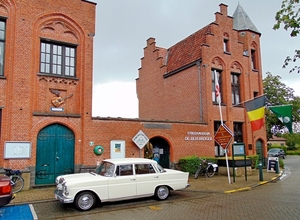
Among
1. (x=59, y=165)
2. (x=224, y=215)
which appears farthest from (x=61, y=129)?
(x=224, y=215)

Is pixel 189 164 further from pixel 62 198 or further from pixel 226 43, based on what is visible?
pixel 226 43

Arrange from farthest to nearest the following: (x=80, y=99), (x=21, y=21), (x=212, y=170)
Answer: (x=212, y=170)
(x=80, y=99)
(x=21, y=21)

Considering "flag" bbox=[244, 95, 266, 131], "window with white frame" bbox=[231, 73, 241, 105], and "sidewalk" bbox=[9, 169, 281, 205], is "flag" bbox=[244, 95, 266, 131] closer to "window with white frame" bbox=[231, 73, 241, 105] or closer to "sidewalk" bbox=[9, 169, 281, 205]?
"sidewalk" bbox=[9, 169, 281, 205]

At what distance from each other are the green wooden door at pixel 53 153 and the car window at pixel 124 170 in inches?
209

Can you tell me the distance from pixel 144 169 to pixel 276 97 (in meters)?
30.5

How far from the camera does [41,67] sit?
45.5 feet

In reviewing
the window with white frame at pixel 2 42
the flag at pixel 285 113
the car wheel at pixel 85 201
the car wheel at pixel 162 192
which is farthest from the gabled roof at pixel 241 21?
the car wheel at pixel 85 201

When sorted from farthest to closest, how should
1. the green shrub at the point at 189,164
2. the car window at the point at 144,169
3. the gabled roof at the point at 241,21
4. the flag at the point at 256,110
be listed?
1. the gabled roof at the point at 241,21
2. the green shrub at the point at 189,164
3. the flag at the point at 256,110
4. the car window at the point at 144,169

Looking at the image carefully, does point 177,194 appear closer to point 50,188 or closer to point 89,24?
point 50,188

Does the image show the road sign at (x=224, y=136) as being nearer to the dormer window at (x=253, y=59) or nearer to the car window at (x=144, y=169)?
the car window at (x=144, y=169)

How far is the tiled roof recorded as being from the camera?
68.6 ft

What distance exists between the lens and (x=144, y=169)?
9.89m

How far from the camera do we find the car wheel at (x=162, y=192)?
9961mm

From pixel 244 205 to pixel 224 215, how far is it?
1649mm
